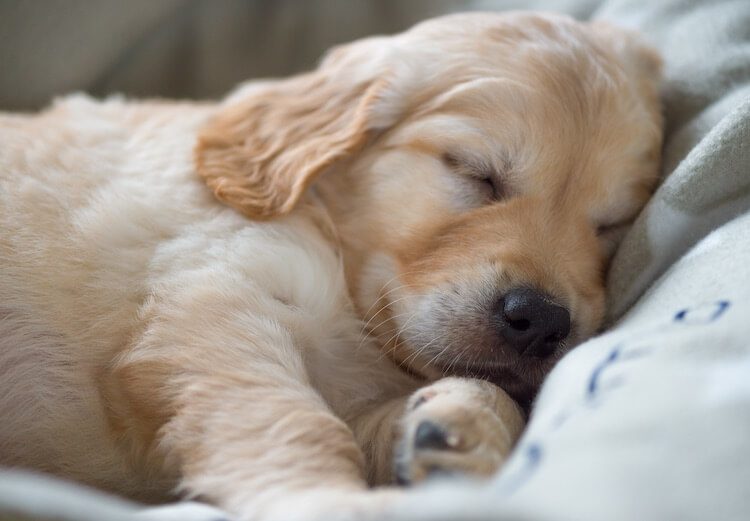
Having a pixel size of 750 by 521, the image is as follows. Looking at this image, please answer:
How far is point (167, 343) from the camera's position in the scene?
4.55ft

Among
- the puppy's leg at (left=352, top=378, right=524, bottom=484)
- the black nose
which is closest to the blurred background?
the black nose

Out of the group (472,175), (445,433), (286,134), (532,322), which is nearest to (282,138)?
(286,134)

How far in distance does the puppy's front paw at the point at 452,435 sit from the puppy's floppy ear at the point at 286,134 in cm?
55

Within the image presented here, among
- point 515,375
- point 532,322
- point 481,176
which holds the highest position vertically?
point 481,176

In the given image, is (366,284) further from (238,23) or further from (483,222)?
(238,23)

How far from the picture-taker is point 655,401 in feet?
3.18

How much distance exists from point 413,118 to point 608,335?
0.64 metres

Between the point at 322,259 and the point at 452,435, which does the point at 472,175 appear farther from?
the point at 452,435

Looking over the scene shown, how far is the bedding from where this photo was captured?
84 centimetres

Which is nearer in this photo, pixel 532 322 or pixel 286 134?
pixel 532 322

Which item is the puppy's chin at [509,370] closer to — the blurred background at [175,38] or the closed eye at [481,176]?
the closed eye at [481,176]

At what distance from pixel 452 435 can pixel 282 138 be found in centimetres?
84

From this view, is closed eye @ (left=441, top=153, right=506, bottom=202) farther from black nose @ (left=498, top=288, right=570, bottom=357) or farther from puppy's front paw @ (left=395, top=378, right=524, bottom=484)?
puppy's front paw @ (left=395, top=378, right=524, bottom=484)

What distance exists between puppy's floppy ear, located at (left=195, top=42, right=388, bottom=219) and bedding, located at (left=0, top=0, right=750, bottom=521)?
612 millimetres
